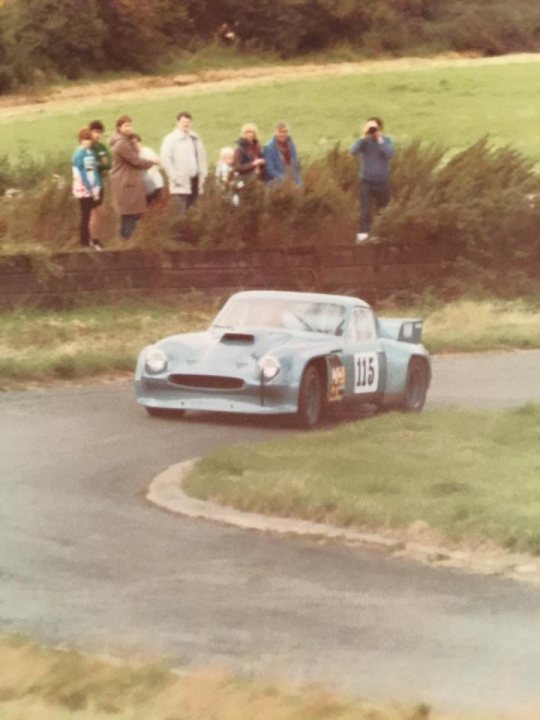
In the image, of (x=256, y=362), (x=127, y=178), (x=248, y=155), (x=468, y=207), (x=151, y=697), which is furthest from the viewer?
(x=468, y=207)

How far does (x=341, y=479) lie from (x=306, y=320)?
4.44 metres

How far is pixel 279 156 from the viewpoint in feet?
85.2

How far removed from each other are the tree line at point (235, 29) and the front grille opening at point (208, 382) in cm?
3004

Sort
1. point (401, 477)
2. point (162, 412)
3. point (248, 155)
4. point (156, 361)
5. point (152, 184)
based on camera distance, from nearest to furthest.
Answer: point (401, 477)
point (156, 361)
point (162, 412)
point (152, 184)
point (248, 155)

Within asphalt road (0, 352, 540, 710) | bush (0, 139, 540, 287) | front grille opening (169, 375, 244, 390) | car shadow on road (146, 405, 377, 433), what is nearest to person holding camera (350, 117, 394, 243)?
bush (0, 139, 540, 287)

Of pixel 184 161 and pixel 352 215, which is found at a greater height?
pixel 184 161

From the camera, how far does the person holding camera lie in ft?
85.5

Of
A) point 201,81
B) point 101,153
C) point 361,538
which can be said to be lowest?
point 361,538

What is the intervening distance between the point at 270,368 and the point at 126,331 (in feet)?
23.3

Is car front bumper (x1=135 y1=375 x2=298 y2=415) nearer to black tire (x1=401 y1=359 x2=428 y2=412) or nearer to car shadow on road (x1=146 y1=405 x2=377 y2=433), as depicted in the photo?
car shadow on road (x1=146 y1=405 x2=377 y2=433)

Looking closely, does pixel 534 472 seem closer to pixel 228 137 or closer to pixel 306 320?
pixel 306 320

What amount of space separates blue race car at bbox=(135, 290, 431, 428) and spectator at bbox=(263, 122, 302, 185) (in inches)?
302

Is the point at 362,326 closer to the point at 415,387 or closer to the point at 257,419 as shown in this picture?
the point at 415,387

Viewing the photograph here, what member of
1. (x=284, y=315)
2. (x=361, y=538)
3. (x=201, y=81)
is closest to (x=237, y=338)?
(x=284, y=315)
